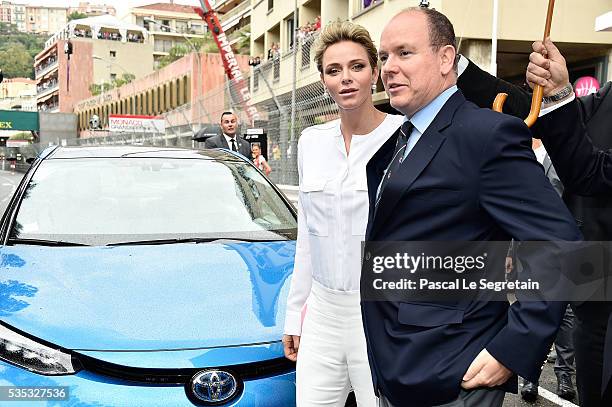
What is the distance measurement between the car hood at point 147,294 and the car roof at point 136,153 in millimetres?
962

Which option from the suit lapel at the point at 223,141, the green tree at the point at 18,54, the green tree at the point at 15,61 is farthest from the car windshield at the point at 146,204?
the green tree at the point at 15,61

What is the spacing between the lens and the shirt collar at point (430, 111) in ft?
5.06

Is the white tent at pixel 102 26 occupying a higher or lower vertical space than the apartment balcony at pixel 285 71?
higher

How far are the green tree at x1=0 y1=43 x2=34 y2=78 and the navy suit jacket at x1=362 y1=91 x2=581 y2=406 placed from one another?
13908 cm

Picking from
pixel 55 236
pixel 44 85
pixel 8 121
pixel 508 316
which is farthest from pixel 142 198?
pixel 44 85

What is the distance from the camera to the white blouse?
198 centimetres

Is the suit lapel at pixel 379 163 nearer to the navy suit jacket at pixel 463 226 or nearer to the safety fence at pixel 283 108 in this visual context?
the navy suit jacket at pixel 463 226

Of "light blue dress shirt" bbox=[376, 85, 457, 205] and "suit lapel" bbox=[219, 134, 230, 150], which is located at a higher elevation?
"suit lapel" bbox=[219, 134, 230, 150]

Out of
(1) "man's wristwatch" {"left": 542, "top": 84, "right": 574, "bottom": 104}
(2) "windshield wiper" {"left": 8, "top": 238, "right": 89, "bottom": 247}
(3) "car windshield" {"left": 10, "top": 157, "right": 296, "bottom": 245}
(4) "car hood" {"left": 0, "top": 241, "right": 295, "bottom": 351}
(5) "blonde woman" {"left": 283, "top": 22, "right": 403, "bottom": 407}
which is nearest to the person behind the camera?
(1) "man's wristwatch" {"left": 542, "top": 84, "right": 574, "bottom": 104}

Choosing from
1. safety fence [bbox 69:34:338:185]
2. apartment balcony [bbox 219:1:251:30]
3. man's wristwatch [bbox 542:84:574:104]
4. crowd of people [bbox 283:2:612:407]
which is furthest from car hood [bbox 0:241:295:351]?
apartment balcony [bbox 219:1:251:30]

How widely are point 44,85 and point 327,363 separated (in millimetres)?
100510

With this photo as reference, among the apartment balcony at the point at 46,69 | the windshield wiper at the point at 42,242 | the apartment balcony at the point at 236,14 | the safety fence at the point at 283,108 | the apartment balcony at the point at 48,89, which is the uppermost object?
the apartment balcony at the point at 46,69

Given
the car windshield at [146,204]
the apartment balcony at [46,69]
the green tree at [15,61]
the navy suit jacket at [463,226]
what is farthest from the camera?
the green tree at [15,61]

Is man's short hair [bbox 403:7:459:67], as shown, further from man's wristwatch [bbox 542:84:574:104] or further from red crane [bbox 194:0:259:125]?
red crane [bbox 194:0:259:125]
